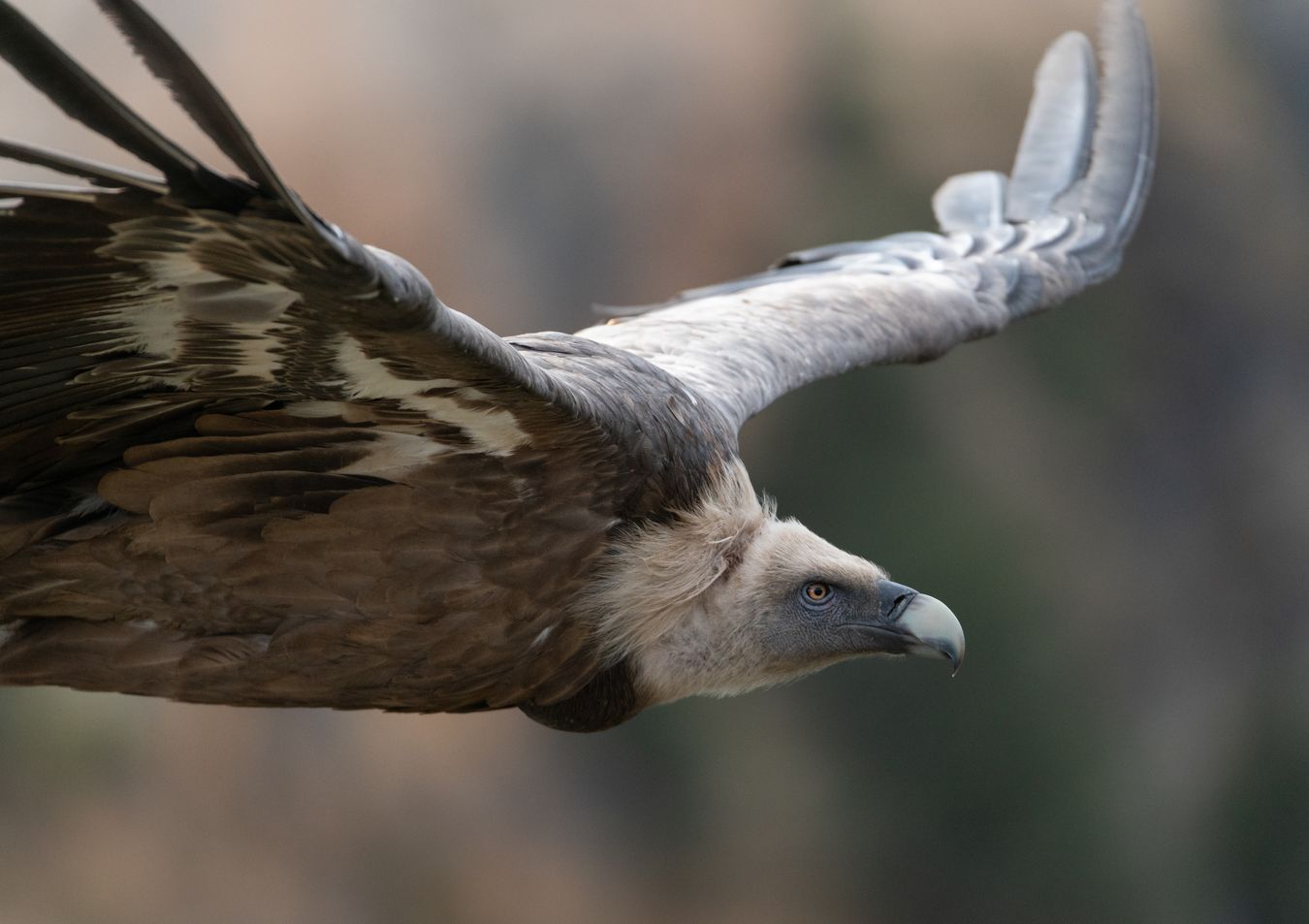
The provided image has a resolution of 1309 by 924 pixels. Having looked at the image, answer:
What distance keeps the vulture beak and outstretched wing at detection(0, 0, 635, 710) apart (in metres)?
0.65

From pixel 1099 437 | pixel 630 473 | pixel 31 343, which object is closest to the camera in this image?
pixel 31 343

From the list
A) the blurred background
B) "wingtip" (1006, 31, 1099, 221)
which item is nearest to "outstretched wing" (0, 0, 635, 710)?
"wingtip" (1006, 31, 1099, 221)

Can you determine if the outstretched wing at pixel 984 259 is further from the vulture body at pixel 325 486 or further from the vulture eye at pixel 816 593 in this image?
the vulture eye at pixel 816 593

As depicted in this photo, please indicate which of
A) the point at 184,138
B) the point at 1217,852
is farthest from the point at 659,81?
the point at 1217,852

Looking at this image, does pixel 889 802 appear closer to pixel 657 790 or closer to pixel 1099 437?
pixel 657 790

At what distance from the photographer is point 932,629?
305 cm

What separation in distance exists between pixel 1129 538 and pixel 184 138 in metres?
5.80

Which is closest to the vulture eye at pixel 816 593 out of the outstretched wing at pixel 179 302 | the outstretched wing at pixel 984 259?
the outstretched wing at pixel 179 302

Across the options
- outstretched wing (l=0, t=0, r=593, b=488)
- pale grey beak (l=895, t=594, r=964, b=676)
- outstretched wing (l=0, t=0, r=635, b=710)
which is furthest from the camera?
pale grey beak (l=895, t=594, r=964, b=676)

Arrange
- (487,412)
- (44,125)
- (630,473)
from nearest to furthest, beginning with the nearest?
(487,412) → (630,473) → (44,125)

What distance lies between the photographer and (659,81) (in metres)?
8.78

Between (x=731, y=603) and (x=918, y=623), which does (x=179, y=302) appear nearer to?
Result: (x=731, y=603)

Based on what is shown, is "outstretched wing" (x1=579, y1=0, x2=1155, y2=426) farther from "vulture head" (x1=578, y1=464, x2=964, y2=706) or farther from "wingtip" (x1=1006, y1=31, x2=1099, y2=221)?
"vulture head" (x1=578, y1=464, x2=964, y2=706)

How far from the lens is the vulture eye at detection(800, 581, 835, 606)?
311cm
